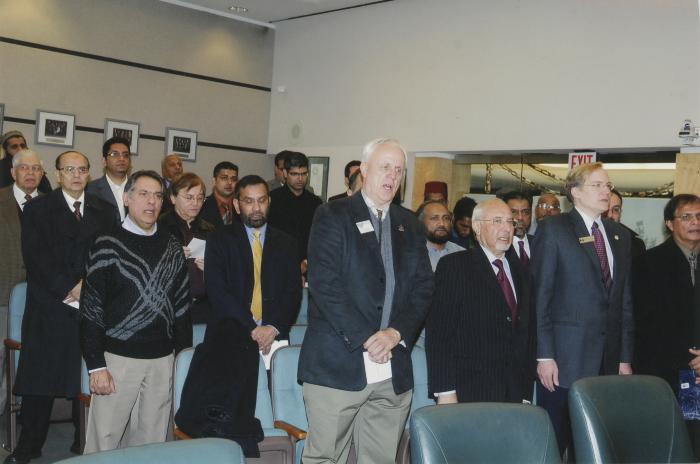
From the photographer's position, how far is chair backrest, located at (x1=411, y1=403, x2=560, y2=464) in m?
2.03

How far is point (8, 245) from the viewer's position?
15.2 ft

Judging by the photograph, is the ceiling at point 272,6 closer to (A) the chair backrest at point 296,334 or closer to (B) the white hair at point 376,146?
(A) the chair backrest at point 296,334

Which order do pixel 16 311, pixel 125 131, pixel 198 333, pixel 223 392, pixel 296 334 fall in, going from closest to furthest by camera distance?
pixel 223 392
pixel 198 333
pixel 296 334
pixel 16 311
pixel 125 131

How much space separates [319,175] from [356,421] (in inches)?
265

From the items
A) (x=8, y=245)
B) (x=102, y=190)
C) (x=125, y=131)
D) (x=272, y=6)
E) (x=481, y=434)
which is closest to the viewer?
(x=481, y=434)

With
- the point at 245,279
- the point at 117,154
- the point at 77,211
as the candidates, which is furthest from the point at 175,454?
the point at 117,154

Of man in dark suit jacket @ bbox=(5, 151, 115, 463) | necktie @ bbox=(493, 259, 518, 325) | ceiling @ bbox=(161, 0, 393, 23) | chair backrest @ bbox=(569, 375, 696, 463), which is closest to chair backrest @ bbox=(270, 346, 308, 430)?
necktie @ bbox=(493, 259, 518, 325)

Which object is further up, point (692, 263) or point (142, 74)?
point (142, 74)

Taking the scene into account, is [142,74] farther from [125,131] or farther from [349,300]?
[349,300]

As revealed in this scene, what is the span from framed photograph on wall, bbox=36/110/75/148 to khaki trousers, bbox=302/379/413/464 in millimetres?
6569

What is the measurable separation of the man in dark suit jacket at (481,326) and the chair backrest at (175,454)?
5.25ft

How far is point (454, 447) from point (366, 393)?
0.85 m

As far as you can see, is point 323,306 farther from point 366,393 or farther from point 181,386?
point 181,386

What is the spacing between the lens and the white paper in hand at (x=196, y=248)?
4320 mm
